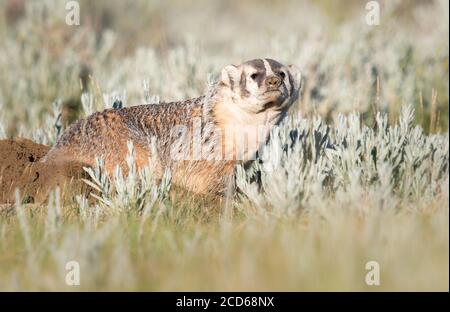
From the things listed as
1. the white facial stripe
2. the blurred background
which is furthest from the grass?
the white facial stripe

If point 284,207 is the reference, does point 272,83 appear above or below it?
above

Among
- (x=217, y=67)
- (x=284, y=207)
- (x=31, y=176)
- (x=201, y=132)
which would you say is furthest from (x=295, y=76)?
(x=217, y=67)

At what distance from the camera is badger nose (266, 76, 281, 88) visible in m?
4.88

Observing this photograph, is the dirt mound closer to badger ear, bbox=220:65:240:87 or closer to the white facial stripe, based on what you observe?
badger ear, bbox=220:65:240:87

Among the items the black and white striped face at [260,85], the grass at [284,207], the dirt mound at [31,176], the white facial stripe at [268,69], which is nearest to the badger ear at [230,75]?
the black and white striped face at [260,85]

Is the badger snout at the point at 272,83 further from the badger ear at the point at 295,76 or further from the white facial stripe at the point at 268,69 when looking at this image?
the badger ear at the point at 295,76

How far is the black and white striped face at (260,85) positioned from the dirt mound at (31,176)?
1.14 m

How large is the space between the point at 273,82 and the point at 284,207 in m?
1.06

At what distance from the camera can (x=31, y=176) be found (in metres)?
5.09

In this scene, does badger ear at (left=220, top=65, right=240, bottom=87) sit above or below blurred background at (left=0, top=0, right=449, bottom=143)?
below

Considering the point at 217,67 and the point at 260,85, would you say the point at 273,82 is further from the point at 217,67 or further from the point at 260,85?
the point at 217,67

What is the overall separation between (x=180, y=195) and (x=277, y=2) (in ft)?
36.4

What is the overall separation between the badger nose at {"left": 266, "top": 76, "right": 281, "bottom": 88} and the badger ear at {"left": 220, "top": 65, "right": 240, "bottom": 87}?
31 cm

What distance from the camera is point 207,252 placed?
350 centimetres
